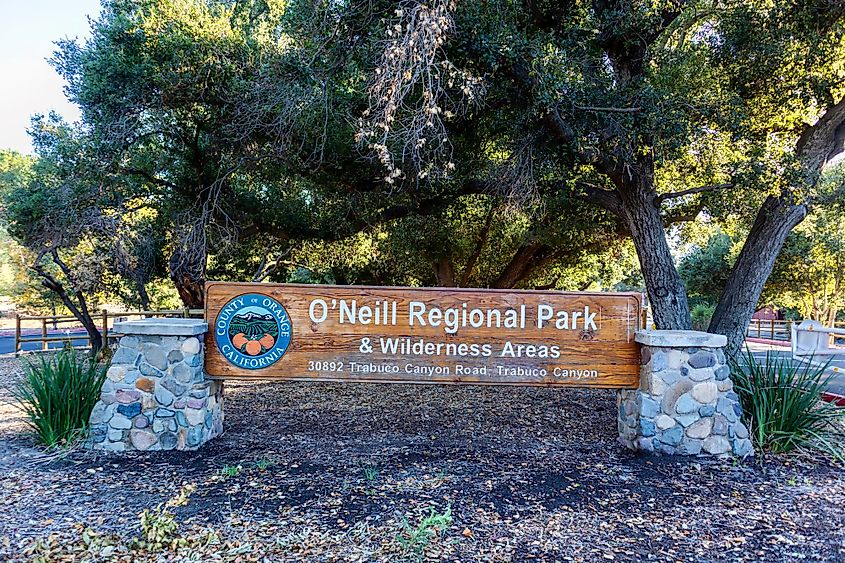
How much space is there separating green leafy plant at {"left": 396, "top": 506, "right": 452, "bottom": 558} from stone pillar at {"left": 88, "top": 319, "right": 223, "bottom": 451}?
7.95 ft

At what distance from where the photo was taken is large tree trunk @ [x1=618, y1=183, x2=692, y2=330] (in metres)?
7.02

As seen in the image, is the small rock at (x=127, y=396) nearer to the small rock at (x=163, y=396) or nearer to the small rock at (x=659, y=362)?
the small rock at (x=163, y=396)

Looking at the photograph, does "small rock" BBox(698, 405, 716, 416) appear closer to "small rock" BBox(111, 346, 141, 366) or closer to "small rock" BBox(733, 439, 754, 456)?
"small rock" BBox(733, 439, 754, 456)

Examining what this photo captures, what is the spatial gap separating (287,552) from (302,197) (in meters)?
7.60

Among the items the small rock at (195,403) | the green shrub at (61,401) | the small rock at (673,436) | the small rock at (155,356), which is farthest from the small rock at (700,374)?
the green shrub at (61,401)

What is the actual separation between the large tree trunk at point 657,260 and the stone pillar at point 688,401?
2.25 metres

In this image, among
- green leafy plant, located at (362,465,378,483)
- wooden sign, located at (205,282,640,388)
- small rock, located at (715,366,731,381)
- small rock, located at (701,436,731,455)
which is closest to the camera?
green leafy plant, located at (362,465,378,483)

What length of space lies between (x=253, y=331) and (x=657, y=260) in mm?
4971

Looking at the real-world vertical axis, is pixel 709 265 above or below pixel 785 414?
above

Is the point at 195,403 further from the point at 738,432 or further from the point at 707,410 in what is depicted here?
the point at 738,432

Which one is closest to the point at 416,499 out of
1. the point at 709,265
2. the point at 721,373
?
the point at 721,373

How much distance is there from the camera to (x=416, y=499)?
3857 millimetres

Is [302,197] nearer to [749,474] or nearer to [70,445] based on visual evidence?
[70,445]

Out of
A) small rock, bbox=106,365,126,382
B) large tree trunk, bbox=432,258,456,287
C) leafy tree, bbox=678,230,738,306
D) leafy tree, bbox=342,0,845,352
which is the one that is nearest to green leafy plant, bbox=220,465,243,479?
small rock, bbox=106,365,126,382
